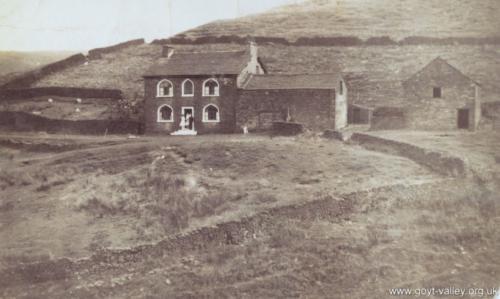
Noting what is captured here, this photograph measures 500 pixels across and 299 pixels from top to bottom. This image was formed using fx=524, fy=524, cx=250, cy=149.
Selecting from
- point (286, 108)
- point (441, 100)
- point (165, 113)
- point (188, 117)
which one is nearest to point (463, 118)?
point (441, 100)

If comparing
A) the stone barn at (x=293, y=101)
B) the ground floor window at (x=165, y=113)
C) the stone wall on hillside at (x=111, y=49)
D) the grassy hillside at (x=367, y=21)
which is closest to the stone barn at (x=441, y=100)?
the grassy hillside at (x=367, y=21)

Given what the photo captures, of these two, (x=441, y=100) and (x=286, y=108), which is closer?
(x=441, y=100)

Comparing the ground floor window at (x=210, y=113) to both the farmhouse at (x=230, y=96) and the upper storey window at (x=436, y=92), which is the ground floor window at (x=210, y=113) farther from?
the upper storey window at (x=436, y=92)

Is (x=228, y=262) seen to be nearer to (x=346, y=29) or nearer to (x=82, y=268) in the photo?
(x=82, y=268)

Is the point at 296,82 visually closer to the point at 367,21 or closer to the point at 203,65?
the point at 203,65

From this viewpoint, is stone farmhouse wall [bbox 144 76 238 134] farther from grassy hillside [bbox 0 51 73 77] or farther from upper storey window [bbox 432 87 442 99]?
upper storey window [bbox 432 87 442 99]

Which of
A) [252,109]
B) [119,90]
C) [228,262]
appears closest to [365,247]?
[228,262]
